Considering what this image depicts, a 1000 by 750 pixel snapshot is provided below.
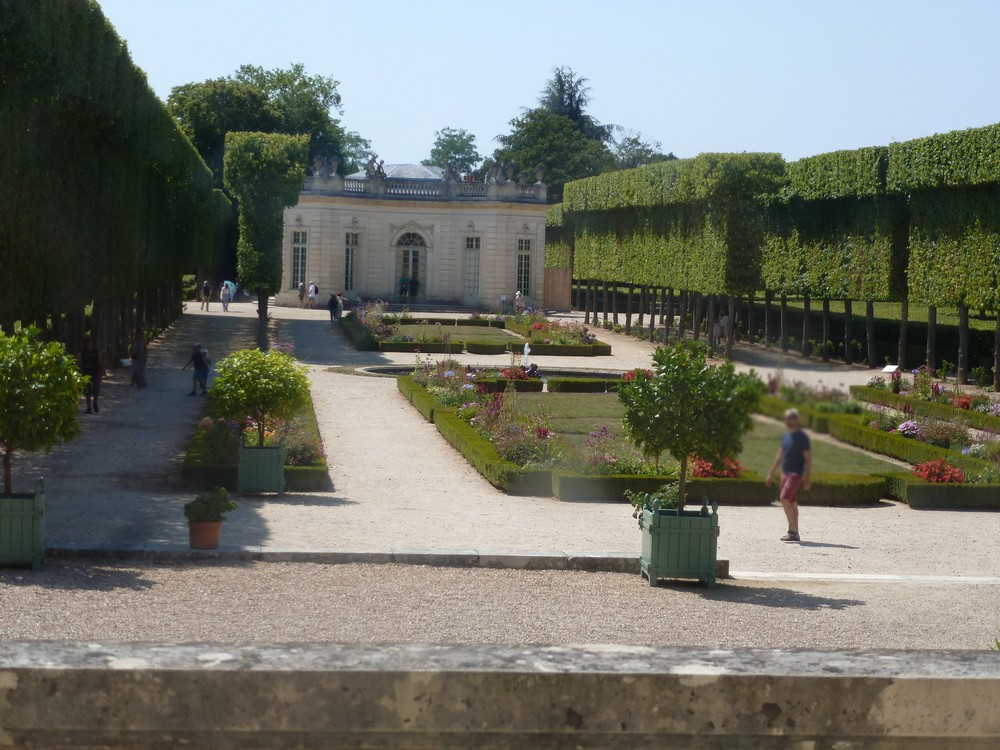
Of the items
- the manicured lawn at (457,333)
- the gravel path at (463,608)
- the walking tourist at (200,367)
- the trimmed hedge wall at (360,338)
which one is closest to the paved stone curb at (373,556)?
the gravel path at (463,608)

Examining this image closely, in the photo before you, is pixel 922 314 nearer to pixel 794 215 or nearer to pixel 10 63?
pixel 10 63

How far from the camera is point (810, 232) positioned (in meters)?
9.62

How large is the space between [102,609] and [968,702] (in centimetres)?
808

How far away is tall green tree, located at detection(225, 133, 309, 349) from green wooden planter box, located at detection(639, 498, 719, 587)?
31427 mm

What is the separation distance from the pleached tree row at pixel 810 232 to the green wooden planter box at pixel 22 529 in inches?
236

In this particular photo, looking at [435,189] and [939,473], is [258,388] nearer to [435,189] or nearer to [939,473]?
[939,473]

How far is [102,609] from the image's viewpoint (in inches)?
415

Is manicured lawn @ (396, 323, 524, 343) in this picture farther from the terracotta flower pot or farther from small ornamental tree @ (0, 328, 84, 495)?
the terracotta flower pot

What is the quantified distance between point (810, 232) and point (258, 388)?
31.8 feet

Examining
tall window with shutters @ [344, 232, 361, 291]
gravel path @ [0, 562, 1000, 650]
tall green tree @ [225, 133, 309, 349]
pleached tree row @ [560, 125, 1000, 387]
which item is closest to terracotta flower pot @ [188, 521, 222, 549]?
gravel path @ [0, 562, 1000, 650]

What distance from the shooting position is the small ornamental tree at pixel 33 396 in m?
12.9

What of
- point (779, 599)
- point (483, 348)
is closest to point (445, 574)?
point (779, 599)

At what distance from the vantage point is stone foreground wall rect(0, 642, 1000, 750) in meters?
3.73

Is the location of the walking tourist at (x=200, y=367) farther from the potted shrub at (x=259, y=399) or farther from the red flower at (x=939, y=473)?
the red flower at (x=939, y=473)
